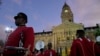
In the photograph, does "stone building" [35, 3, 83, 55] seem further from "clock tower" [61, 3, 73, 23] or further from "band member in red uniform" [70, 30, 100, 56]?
"band member in red uniform" [70, 30, 100, 56]

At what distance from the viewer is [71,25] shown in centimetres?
9231

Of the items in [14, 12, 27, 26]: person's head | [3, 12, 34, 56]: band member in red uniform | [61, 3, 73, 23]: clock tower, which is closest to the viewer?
[3, 12, 34, 56]: band member in red uniform

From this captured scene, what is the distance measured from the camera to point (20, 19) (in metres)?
6.41

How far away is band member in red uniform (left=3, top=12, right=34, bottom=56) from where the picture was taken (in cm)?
619

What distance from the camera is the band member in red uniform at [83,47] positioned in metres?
9.12

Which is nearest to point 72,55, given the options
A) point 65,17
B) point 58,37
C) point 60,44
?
point 60,44

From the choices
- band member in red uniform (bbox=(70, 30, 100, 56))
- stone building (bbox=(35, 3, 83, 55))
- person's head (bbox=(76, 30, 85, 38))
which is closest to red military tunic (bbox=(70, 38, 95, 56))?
band member in red uniform (bbox=(70, 30, 100, 56))

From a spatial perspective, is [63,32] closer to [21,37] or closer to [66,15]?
[66,15]

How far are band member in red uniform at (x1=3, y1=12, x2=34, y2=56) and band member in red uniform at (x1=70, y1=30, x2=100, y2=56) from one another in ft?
9.94

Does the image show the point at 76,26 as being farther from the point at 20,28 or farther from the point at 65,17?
the point at 20,28

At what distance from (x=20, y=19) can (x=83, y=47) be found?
10.8ft

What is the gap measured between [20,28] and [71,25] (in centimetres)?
8615

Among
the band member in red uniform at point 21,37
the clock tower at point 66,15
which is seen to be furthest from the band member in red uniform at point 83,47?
the clock tower at point 66,15

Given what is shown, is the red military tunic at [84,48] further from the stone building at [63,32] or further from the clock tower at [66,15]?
the clock tower at [66,15]
